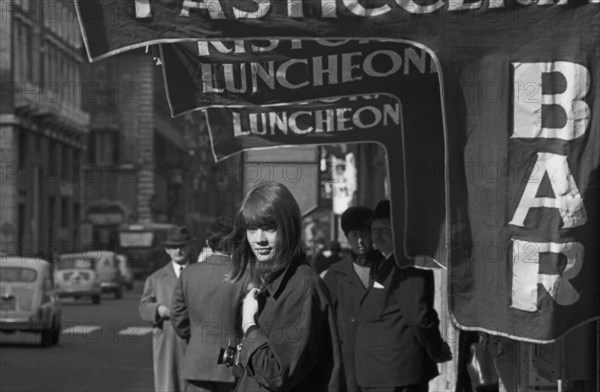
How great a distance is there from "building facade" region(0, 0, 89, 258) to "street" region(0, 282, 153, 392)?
2911 centimetres

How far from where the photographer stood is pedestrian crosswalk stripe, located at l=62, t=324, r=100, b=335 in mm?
30453

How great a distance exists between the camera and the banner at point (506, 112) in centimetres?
570

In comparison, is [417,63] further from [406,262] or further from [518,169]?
[518,169]

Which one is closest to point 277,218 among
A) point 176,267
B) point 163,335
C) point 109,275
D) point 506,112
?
point 506,112

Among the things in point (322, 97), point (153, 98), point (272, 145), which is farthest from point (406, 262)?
point (153, 98)

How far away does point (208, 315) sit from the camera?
27.7 ft

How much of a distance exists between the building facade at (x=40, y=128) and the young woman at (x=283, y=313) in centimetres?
5485

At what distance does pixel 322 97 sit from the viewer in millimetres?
8305

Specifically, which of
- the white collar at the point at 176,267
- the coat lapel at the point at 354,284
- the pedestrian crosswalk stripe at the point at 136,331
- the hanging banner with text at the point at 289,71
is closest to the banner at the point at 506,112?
the hanging banner with text at the point at 289,71

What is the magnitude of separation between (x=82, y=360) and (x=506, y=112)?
56.7ft

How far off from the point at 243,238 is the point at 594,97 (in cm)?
147

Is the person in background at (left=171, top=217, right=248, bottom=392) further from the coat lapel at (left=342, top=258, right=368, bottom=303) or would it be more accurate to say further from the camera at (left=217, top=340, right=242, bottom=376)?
the camera at (left=217, top=340, right=242, bottom=376)

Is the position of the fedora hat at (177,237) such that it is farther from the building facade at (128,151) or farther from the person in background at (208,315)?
the building facade at (128,151)

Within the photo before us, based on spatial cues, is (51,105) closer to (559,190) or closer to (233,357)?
(559,190)
